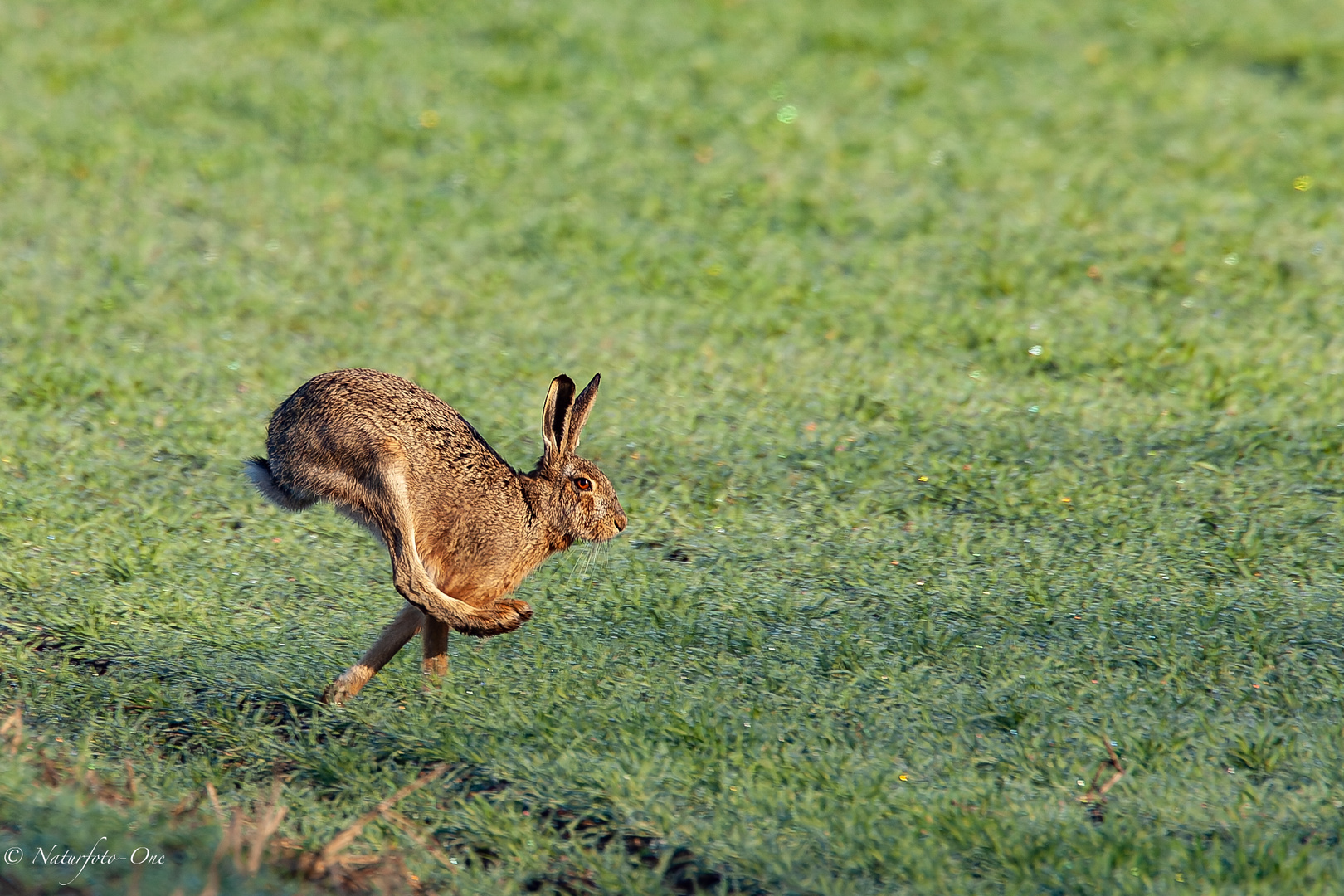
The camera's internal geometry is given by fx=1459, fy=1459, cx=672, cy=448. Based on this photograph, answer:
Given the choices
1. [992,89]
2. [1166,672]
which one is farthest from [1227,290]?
[1166,672]

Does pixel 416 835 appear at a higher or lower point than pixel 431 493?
lower

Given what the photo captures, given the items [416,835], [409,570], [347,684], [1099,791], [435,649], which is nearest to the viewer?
[416,835]

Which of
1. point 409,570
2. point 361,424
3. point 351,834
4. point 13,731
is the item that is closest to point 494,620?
point 409,570

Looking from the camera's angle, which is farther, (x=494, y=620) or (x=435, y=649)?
(x=435, y=649)

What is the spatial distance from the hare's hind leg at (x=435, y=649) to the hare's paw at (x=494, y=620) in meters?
0.23

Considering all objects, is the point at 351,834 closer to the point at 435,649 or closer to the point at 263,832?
the point at 263,832

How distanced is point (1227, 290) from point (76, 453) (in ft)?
18.6

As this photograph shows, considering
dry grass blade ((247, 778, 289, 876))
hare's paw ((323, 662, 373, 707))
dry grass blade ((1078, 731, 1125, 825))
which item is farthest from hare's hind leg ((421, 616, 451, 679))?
dry grass blade ((1078, 731, 1125, 825))

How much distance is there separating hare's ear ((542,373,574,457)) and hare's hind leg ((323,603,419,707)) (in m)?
0.66

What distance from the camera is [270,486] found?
4.28 metres

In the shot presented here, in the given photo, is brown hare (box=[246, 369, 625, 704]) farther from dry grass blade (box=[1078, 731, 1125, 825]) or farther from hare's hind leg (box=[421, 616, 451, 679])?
dry grass blade (box=[1078, 731, 1125, 825])

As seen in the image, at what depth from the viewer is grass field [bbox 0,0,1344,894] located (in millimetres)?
3803

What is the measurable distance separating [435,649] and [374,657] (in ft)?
0.68

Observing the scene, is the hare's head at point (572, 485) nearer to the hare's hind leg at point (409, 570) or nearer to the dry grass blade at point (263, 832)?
the hare's hind leg at point (409, 570)
